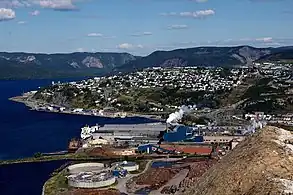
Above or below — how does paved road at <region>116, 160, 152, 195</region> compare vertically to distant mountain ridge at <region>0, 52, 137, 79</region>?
below

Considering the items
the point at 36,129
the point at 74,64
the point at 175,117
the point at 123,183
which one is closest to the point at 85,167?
the point at 123,183

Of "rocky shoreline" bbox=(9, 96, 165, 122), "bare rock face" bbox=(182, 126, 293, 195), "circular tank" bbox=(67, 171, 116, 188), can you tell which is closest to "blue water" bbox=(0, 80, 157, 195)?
"rocky shoreline" bbox=(9, 96, 165, 122)

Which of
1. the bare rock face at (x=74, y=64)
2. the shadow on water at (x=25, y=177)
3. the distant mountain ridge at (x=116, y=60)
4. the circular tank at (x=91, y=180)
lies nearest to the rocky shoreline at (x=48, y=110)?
the shadow on water at (x=25, y=177)

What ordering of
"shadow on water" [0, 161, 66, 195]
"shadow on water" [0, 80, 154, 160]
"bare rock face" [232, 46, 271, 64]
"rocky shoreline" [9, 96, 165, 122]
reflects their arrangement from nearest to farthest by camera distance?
"shadow on water" [0, 161, 66, 195]
"shadow on water" [0, 80, 154, 160]
"rocky shoreline" [9, 96, 165, 122]
"bare rock face" [232, 46, 271, 64]

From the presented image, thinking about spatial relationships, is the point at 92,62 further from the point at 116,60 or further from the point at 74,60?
the point at 116,60

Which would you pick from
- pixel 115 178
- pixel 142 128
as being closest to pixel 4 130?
pixel 142 128

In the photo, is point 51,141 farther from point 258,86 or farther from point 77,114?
point 258,86

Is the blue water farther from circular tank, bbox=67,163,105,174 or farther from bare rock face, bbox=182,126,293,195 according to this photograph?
bare rock face, bbox=182,126,293,195
